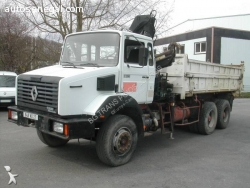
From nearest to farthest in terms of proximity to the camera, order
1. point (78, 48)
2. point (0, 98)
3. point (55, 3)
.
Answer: point (78, 48) < point (0, 98) < point (55, 3)

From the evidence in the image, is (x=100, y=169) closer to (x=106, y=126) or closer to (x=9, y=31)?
(x=106, y=126)

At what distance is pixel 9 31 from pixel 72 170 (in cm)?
1465

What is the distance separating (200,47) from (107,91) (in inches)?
817

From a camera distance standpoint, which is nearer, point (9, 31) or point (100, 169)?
point (100, 169)

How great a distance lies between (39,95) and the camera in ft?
16.4

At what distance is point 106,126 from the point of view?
5.09 m

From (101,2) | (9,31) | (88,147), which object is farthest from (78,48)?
(9,31)

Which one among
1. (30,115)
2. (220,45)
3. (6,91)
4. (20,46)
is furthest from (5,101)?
(220,45)

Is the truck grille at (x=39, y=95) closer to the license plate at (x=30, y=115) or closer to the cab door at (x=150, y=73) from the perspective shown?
the license plate at (x=30, y=115)

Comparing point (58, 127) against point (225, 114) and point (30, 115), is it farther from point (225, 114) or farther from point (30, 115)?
point (225, 114)

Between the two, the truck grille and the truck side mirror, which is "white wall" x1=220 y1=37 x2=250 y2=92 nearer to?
the truck side mirror

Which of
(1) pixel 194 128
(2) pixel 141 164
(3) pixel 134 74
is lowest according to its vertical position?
(2) pixel 141 164

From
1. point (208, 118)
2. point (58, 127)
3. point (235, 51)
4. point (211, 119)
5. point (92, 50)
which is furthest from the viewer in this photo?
point (235, 51)

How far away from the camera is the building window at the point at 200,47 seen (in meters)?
23.9
